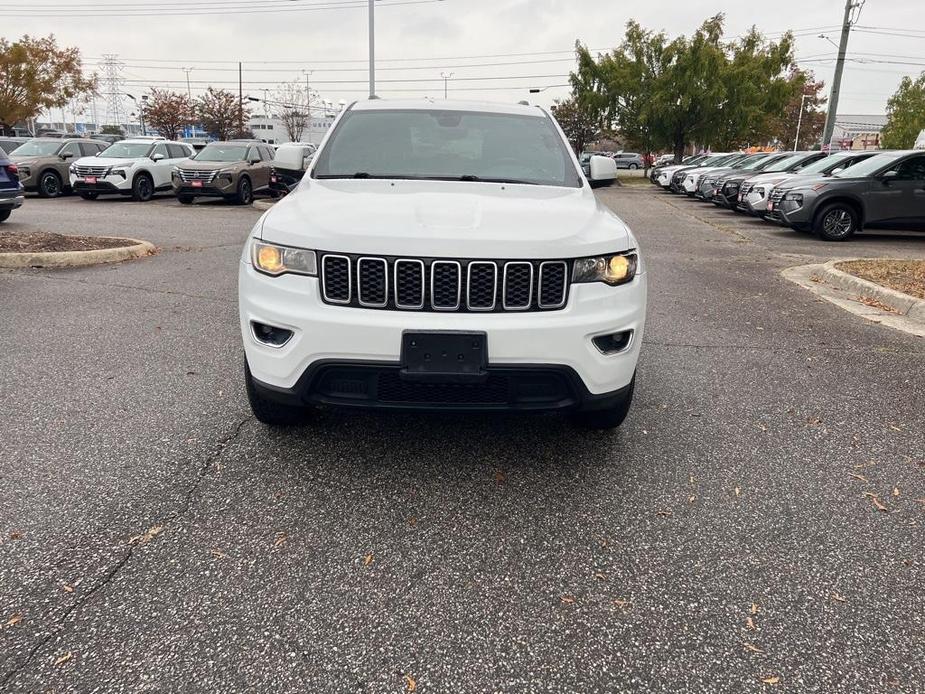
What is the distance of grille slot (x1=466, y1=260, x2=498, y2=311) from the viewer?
2.84 m

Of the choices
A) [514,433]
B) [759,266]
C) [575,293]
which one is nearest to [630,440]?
[514,433]

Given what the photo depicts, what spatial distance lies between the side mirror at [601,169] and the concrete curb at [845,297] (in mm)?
3313

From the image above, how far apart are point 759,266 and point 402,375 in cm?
860

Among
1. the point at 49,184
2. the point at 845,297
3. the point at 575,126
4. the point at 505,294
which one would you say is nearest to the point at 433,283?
the point at 505,294

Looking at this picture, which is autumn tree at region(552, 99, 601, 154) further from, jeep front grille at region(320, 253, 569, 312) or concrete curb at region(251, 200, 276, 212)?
jeep front grille at region(320, 253, 569, 312)

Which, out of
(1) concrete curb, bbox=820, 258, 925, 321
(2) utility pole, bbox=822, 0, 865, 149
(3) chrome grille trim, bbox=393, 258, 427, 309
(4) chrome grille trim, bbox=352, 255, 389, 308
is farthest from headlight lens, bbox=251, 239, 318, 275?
(2) utility pole, bbox=822, 0, 865, 149

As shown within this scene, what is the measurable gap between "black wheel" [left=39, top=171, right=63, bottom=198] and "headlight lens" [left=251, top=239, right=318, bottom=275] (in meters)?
19.4

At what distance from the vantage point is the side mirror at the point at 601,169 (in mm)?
4785

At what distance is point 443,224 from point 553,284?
0.53 metres

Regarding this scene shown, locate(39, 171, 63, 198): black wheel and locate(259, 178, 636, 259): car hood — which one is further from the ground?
locate(259, 178, 636, 259): car hood

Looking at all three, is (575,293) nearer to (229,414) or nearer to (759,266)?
(229,414)

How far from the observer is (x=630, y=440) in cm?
366

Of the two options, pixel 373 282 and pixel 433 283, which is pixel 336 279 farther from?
pixel 433 283

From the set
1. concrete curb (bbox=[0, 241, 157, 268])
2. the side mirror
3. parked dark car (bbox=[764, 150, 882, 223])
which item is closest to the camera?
the side mirror
